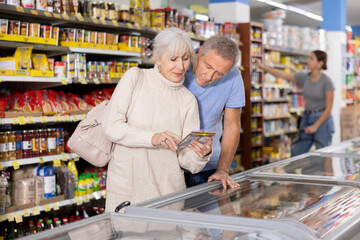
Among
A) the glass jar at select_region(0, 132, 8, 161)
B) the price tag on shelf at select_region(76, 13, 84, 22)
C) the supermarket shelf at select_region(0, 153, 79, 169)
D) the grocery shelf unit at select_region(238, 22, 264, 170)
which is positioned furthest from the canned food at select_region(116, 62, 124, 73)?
the grocery shelf unit at select_region(238, 22, 264, 170)

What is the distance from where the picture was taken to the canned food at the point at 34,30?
3912 millimetres

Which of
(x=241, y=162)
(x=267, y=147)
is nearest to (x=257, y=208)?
(x=241, y=162)

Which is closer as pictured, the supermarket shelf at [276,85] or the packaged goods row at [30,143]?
the packaged goods row at [30,143]

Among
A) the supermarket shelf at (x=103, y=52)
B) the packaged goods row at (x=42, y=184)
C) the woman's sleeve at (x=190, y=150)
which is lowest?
the packaged goods row at (x=42, y=184)

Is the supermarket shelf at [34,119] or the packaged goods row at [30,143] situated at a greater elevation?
the supermarket shelf at [34,119]

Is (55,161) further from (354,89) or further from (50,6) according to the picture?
(354,89)

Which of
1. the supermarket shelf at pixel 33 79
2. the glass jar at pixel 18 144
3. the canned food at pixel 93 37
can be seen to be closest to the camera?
the supermarket shelf at pixel 33 79

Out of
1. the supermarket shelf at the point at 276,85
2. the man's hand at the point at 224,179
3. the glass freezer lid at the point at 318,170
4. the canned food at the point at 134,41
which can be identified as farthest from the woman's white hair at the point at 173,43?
the supermarket shelf at the point at 276,85

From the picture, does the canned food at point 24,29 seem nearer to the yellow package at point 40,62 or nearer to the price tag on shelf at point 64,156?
the yellow package at point 40,62

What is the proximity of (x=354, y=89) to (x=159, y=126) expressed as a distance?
32.4 feet

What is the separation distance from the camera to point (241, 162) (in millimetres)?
7539

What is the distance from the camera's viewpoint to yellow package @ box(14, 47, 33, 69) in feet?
12.4

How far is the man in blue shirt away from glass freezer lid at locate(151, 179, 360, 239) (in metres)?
0.29

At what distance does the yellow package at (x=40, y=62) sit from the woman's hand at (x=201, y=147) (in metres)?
2.28
